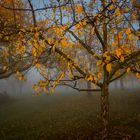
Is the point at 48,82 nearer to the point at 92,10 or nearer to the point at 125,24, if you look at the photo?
the point at 92,10

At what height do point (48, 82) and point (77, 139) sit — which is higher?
point (48, 82)

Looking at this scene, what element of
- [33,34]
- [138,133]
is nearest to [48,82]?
[33,34]

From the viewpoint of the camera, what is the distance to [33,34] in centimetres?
634

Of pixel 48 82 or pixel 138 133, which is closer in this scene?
pixel 48 82

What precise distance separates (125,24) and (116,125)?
674 cm

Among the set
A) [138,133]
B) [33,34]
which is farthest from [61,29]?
[138,133]

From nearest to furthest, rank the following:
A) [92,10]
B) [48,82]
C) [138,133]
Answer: [48,82] → [92,10] → [138,133]

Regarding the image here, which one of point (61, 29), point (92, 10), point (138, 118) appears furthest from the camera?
point (138, 118)

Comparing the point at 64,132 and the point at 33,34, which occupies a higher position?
the point at 33,34

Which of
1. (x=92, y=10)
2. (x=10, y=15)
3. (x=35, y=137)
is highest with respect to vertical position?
(x=10, y=15)

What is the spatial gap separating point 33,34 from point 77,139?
665cm

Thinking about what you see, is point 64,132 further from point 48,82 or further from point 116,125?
point 48,82

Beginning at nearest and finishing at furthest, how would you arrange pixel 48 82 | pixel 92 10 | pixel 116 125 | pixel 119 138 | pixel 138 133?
pixel 48 82 < pixel 92 10 < pixel 119 138 < pixel 138 133 < pixel 116 125

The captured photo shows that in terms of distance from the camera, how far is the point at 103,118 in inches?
348
